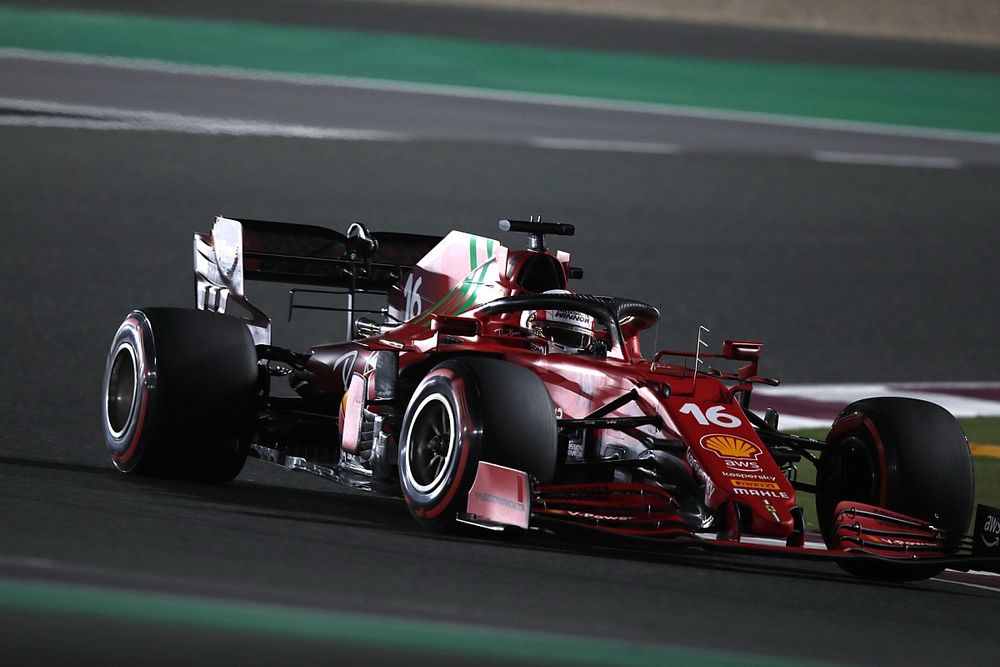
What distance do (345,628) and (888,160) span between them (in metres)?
18.6

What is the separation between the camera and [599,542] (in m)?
7.23

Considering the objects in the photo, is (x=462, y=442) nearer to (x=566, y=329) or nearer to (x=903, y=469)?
(x=566, y=329)

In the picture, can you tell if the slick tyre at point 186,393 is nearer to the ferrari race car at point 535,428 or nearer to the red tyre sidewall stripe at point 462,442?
the ferrari race car at point 535,428

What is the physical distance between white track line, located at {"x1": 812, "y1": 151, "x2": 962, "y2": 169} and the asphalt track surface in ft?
0.89

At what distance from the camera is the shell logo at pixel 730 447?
6730mm

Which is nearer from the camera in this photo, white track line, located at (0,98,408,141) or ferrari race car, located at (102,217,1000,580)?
ferrari race car, located at (102,217,1000,580)

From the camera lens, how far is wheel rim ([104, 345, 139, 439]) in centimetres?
816

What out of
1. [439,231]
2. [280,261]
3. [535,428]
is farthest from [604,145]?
[535,428]

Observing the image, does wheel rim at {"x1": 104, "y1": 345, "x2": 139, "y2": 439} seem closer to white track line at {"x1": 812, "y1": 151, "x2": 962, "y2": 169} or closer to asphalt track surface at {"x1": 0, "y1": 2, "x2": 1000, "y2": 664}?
asphalt track surface at {"x1": 0, "y1": 2, "x2": 1000, "y2": 664}

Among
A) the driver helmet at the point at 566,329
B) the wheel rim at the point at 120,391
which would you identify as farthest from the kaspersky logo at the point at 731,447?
the wheel rim at the point at 120,391

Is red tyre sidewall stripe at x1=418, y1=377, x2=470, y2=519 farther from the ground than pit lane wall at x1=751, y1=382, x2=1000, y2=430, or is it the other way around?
pit lane wall at x1=751, y1=382, x2=1000, y2=430

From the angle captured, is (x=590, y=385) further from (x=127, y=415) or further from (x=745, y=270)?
(x=745, y=270)

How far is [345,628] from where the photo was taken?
5.23m

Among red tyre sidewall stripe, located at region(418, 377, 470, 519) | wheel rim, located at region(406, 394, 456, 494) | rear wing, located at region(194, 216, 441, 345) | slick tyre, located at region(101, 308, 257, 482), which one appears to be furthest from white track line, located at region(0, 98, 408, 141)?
red tyre sidewall stripe, located at region(418, 377, 470, 519)
